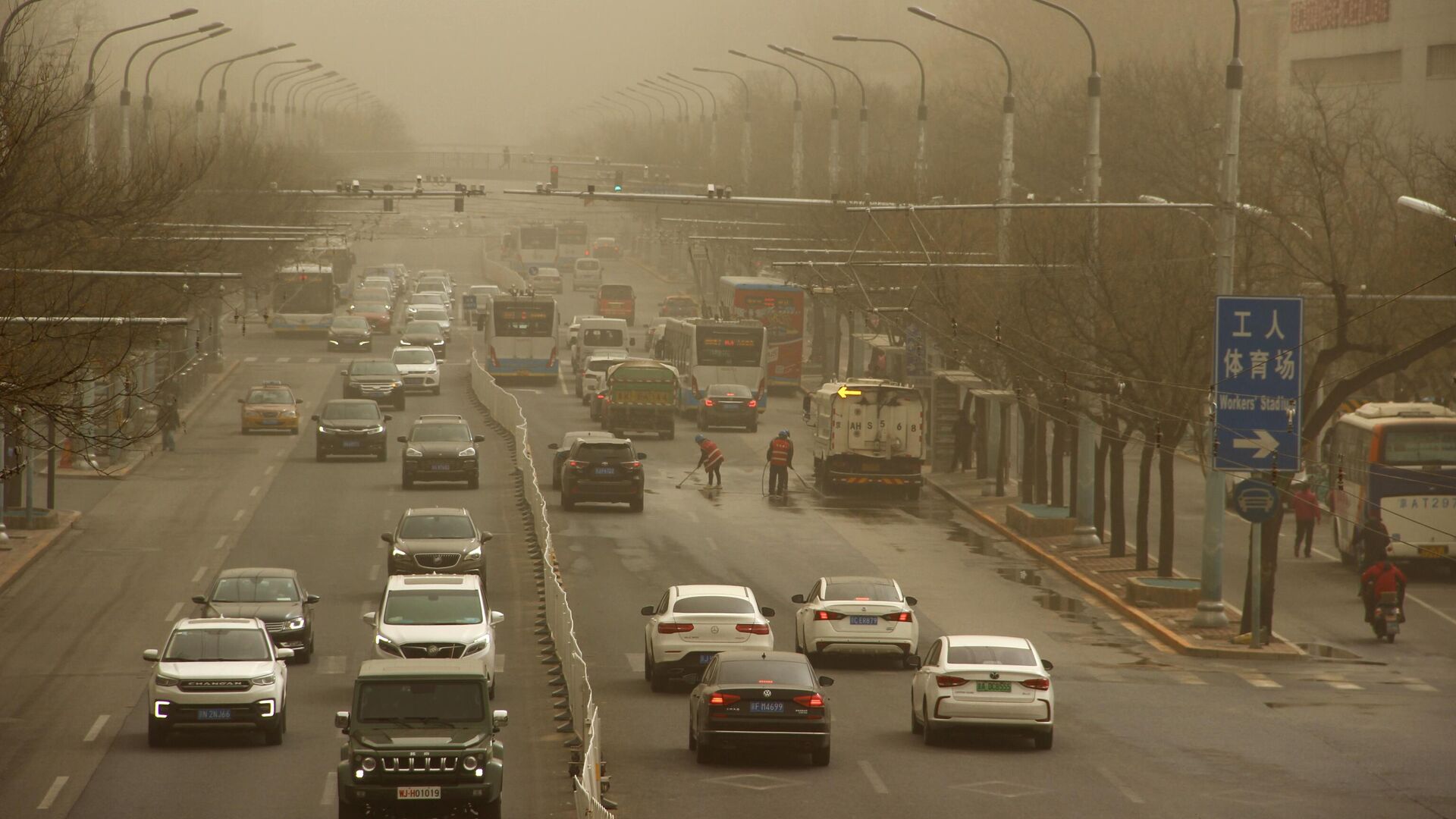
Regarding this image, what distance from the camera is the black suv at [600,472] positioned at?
47156 millimetres

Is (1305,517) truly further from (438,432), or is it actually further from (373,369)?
(373,369)

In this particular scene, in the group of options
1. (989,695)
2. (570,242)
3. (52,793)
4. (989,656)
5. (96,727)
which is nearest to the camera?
(52,793)

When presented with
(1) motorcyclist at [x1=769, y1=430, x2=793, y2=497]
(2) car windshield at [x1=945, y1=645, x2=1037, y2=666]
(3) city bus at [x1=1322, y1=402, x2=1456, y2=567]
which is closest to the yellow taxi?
(1) motorcyclist at [x1=769, y1=430, x2=793, y2=497]

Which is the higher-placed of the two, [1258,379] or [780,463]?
[1258,379]

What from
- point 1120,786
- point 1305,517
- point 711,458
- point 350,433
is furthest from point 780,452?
point 1120,786

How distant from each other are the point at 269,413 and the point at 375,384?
479cm

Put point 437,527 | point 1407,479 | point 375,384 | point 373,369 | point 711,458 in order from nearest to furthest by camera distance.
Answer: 1. point 437,527
2. point 1407,479
3. point 711,458
4. point 375,384
5. point 373,369

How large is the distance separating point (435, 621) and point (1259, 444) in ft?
45.2

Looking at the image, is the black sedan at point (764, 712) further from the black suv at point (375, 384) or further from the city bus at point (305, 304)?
the city bus at point (305, 304)

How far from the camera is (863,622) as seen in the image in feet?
98.8

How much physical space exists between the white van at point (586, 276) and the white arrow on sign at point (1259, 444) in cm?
9960

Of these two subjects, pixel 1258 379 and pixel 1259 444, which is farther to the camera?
pixel 1259 444

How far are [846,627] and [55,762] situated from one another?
11.7 m

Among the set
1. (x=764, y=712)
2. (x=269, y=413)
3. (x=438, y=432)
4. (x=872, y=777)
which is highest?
(x=438, y=432)
